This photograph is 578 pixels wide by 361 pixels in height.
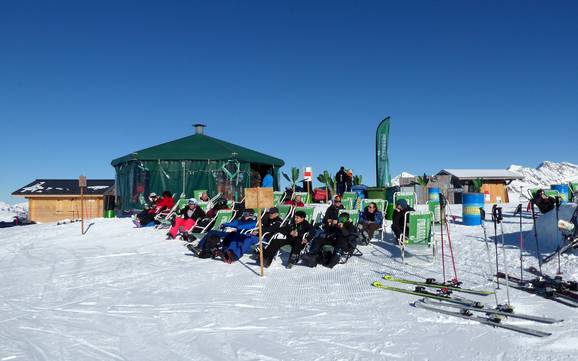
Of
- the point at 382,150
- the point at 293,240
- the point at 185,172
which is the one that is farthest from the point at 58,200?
the point at 293,240

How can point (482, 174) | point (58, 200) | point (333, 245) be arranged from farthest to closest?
1. point (482, 174)
2. point (58, 200)
3. point (333, 245)

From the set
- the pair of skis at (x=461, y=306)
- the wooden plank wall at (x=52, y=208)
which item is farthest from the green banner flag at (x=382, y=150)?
the wooden plank wall at (x=52, y=208)

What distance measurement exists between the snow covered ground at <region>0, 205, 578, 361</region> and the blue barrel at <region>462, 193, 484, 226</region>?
396cm

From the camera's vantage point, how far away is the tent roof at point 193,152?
16.2m

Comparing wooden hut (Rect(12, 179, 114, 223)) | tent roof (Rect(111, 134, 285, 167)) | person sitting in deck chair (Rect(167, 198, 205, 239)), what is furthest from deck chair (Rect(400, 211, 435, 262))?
wooden hut (Rect(12, 179, 114, 223))

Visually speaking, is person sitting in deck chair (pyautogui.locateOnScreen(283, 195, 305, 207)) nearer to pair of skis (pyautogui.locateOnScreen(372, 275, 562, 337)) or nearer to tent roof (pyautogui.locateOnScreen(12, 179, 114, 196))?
pair of skis (pyautogui.locateOnScreen(372, 275, 562, 337))

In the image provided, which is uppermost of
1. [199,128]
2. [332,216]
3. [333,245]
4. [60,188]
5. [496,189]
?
[199,128]

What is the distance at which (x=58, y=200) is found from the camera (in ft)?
85.7

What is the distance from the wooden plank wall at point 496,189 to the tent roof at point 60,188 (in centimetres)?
2625

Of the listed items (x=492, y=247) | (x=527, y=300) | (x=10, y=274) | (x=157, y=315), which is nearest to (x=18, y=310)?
(x=157, y=315)

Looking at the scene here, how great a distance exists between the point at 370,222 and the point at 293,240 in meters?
2.46

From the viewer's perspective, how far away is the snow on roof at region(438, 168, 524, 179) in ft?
101

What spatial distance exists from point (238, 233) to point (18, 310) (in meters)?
3.95

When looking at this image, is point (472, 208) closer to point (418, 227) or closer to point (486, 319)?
point (418, 227)
